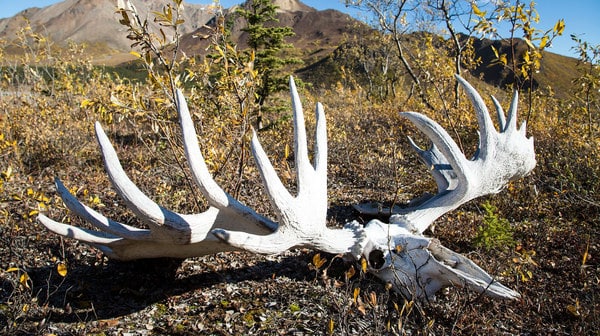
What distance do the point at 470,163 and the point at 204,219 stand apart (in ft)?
7.33

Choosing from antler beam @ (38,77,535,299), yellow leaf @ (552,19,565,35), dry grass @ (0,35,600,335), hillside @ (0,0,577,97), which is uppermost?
hillside @ (0,0,577,97)

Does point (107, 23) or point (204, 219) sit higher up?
point (107, 23)

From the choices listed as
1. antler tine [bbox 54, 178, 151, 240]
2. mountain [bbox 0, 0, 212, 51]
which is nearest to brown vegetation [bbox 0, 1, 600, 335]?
antler tine [bbox 54, 178, 151, 240]

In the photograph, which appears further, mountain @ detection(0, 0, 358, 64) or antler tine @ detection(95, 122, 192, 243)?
mountain @ detection(0, 0, 358, 64)

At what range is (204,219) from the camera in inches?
78.5

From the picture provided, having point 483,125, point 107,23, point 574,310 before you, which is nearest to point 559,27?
point 483,125

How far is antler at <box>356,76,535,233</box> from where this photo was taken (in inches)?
114

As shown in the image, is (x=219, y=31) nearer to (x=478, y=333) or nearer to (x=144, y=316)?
(x=144, y=316)

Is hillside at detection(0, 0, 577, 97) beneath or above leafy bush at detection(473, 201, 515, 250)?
above

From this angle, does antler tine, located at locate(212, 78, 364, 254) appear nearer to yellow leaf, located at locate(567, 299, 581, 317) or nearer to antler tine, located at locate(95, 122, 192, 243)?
antler tine, located at locate(95, 122, 192, 243)

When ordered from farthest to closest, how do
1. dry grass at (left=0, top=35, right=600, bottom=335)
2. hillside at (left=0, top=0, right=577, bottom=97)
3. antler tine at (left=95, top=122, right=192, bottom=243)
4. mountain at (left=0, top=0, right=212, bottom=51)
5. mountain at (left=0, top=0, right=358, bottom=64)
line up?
mountain at (left=0, top=0, right=212, bottom=51) → mountain at (left=0, top=0, right=358, bottom=64) → hillside at (left=0, top=0, right=577, bottom=97) → dry grass at (left=0, top=35, right=600, bottom=335) → antler tine at (left=95, top=122, right=192, bottom=243)

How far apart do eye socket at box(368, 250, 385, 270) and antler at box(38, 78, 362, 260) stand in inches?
16.3

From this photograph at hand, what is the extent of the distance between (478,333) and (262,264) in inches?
61.2

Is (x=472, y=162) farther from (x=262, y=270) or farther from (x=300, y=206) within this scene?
(x=262, y=270)
